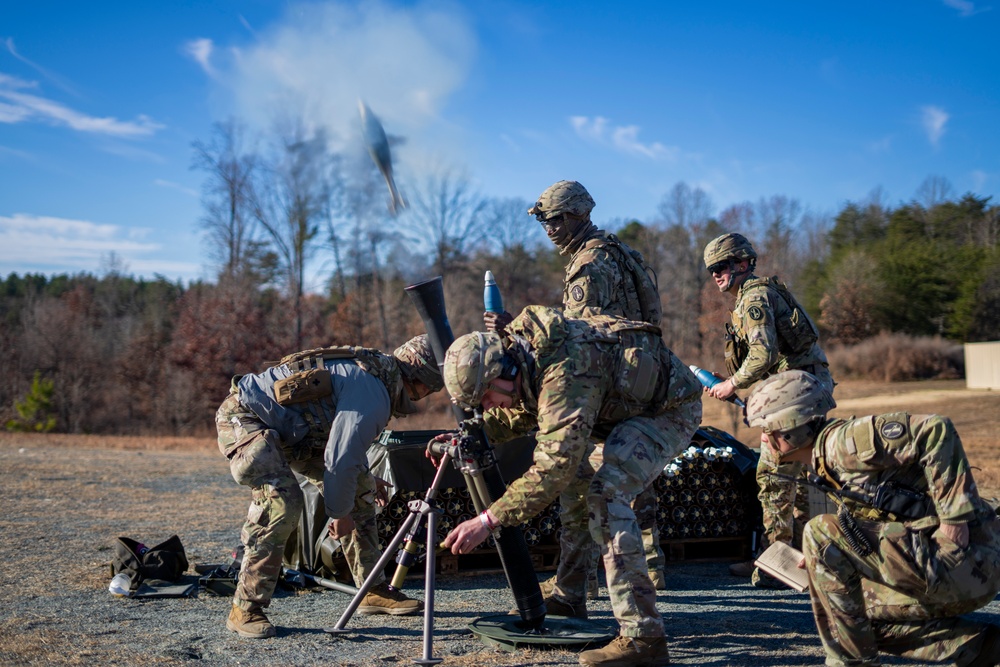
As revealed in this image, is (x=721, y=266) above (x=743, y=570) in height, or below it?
above

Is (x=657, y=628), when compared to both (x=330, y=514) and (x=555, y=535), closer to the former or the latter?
(x=330, y=514)

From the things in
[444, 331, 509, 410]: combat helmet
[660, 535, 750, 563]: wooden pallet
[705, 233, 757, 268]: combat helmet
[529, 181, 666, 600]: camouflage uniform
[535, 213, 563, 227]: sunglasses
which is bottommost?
[660, 535, 750, 563]: wooden pallet

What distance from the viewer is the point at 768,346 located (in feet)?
20.7

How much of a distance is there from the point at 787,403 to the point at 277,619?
11.9 feet

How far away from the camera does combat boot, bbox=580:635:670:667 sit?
4.38m

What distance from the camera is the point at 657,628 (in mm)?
4414

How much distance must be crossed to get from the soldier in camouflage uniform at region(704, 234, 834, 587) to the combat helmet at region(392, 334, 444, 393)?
88.1 inches

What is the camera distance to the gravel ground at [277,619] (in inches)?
190

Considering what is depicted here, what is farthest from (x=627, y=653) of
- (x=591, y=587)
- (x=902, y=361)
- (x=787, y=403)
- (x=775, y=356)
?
(x=902, y=361)

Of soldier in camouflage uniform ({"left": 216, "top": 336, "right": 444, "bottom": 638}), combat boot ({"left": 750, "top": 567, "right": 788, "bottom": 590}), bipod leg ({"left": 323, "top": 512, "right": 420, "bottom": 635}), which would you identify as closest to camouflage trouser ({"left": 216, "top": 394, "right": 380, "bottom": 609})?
soldier in camouflage uniform ({"left": 216, "top": 336, "right": 444, "bottom": 638})

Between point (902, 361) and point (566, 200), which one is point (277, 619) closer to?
point (566, 200)

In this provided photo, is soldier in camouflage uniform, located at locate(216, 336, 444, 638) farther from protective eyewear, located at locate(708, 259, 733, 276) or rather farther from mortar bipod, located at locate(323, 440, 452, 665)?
protective eyewear, located at locate(708, 259, 733, 276)

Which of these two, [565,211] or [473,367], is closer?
[473,367]

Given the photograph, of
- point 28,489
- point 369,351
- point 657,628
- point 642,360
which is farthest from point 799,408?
point 28,489
